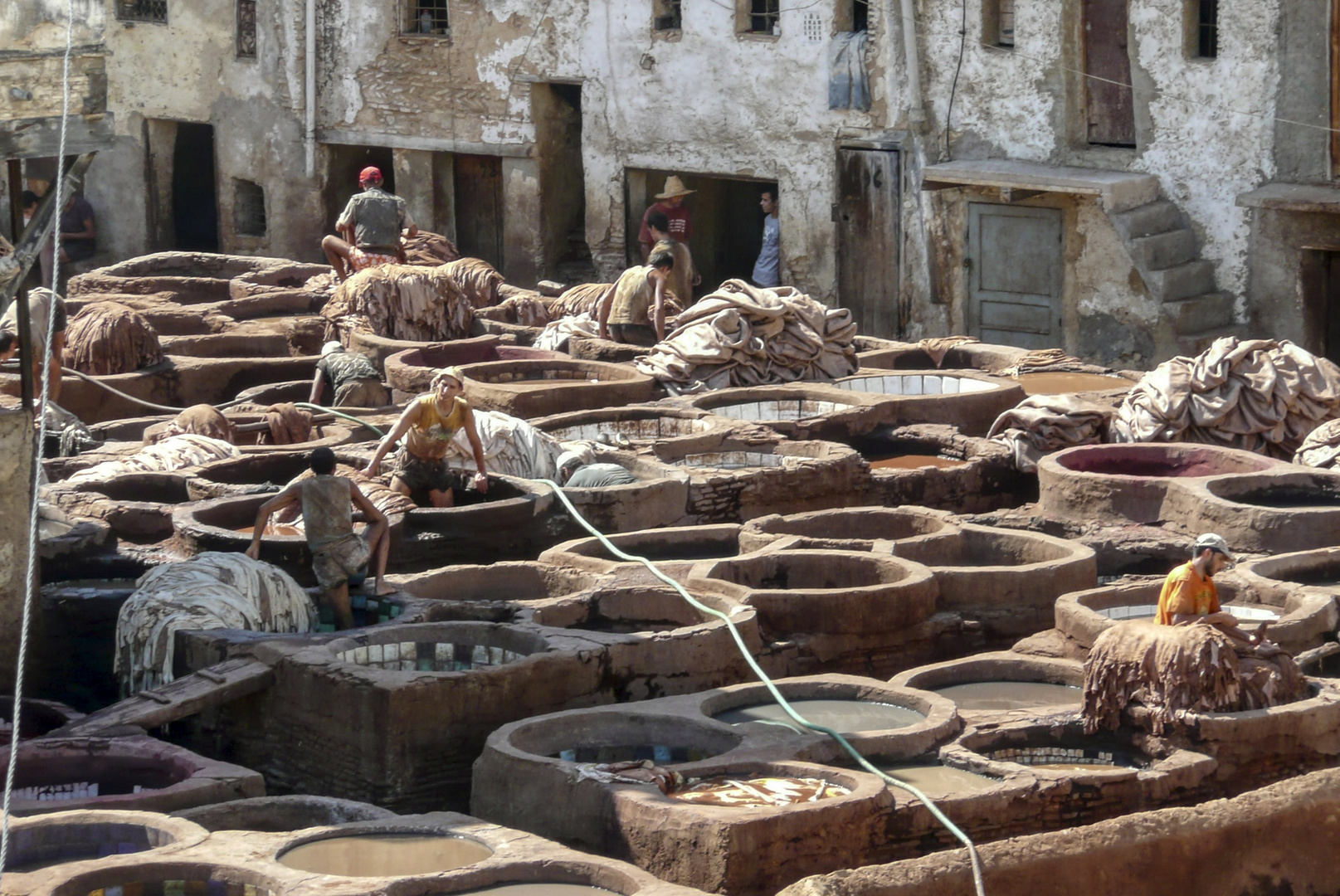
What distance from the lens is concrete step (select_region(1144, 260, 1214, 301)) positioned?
62.3 ft


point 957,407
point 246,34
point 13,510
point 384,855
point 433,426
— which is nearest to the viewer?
point 384,855

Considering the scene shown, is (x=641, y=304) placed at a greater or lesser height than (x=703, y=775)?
greater

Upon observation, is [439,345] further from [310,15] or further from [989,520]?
[310,15]

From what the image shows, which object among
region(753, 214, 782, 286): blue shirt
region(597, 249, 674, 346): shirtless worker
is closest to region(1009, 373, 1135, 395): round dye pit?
region(597, 249, 674, 346): shirtless worker

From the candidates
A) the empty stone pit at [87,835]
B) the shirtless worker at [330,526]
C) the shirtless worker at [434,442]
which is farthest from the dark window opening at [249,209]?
the empty stone pit at [87,835]

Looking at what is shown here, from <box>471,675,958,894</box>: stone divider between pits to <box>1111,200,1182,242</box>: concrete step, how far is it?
10186 mm

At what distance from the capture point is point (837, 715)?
9.77 metres

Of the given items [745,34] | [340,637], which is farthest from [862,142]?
[340,637]

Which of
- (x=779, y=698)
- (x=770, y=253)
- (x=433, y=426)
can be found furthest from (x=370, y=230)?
(x=779, y=698)

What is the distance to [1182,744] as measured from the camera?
9242 millimetres

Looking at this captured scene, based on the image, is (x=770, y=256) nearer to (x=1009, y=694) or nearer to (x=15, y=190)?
(x=1009, y=694)

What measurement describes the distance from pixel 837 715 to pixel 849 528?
121 inches

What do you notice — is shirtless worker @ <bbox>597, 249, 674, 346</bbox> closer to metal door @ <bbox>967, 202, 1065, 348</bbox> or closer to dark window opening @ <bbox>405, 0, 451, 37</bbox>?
metal door @ <bbox>967, 202, 1065, 348</bbox>

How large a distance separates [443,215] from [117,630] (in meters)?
16.0
